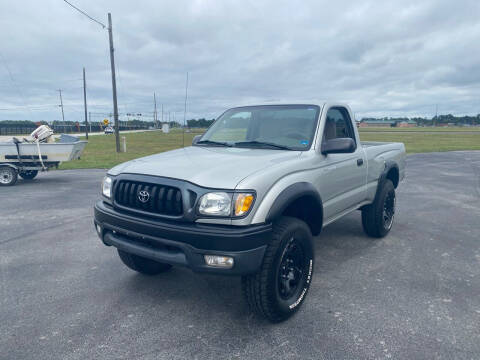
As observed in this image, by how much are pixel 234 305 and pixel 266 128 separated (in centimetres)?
195

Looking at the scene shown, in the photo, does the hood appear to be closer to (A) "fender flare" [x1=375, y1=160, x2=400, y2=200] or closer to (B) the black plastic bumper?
(B) the black plastic bumper

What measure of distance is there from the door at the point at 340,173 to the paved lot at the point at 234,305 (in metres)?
0.75

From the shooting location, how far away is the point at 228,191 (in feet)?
8.73

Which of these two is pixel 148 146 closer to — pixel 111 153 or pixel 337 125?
pixel 111 153

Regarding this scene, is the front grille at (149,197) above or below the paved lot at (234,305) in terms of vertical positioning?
above

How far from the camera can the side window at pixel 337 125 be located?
4055mm

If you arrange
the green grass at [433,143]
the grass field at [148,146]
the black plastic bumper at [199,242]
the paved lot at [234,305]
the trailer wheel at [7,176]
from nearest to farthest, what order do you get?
the black plastic bumper at [199,242], the paved lot at [234,305], the trailer wheel at [7,176], the grass field at [148,146], the green grass at [433,143]

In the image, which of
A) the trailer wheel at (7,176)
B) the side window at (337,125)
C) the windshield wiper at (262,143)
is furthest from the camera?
the trailer wheel at (7,176)

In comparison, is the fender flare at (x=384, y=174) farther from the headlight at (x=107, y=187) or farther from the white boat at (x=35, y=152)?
the white boat at (x=35, y=152)

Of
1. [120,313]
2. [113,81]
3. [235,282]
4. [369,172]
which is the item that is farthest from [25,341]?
[113,81]

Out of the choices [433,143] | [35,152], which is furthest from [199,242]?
[433,143]

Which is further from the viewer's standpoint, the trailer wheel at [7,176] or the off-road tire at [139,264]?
the trailer wheel at [7,176]

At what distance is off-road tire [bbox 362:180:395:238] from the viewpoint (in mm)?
4969

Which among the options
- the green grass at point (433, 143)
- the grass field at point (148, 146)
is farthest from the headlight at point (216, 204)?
the green grass at point (433, 143)
